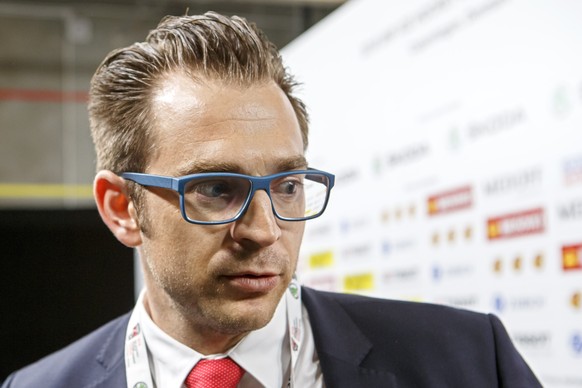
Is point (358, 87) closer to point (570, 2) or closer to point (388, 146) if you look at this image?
point (388, 146)

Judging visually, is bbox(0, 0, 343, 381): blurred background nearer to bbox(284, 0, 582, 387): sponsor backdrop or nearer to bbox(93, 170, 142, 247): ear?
bbox(284, 0, 582, 387): sponsor backdrop

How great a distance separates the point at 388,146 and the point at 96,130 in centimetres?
211

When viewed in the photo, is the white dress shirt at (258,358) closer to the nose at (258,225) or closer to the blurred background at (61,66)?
the nose at (258,225)

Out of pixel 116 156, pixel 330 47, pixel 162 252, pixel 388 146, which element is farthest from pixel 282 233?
pixel 330 47

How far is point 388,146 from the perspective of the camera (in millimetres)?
3941

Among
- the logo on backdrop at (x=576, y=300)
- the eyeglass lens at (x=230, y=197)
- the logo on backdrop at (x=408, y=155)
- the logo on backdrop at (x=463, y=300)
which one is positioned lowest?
the logo on backdrop at (x=463, y=300)

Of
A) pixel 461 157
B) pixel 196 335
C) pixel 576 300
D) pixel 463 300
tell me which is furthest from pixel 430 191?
pixel 196 335

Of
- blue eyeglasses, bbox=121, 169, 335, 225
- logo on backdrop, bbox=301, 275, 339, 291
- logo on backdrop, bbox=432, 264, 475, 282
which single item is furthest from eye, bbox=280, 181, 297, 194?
logo on backdrop, bbox=301, 275, 339, 291

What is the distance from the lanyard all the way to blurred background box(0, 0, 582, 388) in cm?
132

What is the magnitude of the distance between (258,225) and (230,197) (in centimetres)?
8

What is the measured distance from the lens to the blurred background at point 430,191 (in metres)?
2.96

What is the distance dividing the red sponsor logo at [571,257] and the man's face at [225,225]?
142 cm

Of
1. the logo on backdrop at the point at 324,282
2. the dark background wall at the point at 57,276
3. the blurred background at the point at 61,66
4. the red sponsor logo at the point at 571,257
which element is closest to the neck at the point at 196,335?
the red sponsor logo at the point at 571,257

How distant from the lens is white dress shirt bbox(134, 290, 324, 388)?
5.95 ft
